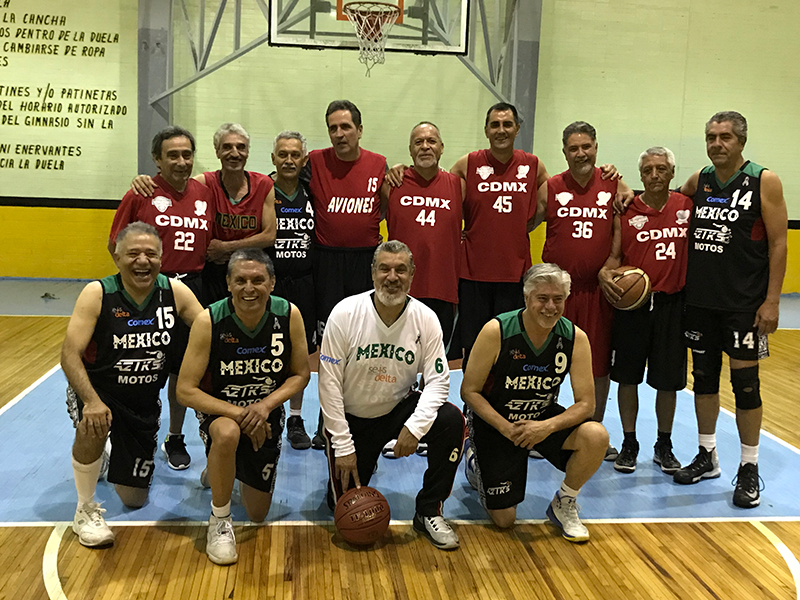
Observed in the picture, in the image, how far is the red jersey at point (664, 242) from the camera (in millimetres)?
4336

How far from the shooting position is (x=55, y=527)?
355 cm

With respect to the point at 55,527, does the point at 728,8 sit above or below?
above

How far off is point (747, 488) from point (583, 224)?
68.6 inches

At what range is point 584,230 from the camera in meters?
4.48

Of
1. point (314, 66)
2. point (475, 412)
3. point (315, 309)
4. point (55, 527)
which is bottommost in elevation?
point (55, 527)

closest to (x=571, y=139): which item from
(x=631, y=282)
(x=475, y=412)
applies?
(x=631, y=282)

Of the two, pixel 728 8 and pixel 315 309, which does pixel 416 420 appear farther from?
pixel 728 8

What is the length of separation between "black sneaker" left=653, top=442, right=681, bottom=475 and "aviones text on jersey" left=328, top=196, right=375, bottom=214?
7.69ft

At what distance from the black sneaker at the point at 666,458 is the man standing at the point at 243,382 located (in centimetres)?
232

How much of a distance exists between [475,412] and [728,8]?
9.80m

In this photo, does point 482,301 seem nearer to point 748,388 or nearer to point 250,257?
point 748,388

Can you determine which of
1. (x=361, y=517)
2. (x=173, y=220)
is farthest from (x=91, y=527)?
(x=173, y=220)

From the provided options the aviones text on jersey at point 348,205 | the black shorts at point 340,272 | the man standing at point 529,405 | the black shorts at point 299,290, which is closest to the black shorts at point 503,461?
the man standing at point 529,405

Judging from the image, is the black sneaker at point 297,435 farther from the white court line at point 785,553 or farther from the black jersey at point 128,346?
→ the white court line at point 785,553
